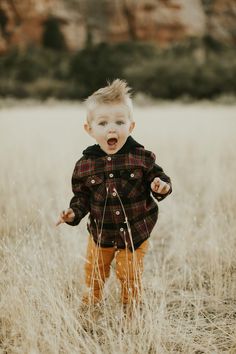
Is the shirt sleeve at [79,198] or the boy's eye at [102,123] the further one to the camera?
the shirt sleeve at [79,198]

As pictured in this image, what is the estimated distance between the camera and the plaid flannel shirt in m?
2.06

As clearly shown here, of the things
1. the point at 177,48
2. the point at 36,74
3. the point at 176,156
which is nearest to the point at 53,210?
the point at 176,156

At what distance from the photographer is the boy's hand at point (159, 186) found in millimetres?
1983

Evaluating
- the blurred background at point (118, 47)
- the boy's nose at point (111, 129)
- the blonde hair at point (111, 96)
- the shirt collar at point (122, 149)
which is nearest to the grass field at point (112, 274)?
the shirt collar at point (122, 149)

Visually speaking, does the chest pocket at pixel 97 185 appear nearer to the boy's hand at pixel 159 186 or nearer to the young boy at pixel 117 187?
the young boy at pixel 117 187

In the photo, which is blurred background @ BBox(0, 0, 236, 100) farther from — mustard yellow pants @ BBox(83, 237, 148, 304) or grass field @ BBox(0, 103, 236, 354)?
mustard yellow pants @ BBox(83, 237, 148, 304)


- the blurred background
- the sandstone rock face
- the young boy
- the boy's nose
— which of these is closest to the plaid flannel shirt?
the young boy

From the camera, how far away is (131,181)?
2078 millimetres

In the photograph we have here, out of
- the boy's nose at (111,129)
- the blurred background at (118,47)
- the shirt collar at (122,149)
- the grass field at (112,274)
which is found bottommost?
the grass field at (112,274)

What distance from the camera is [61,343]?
1869 mm

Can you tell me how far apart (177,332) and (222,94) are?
23.3 meters

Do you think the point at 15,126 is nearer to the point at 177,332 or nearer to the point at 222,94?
the point at 177,332

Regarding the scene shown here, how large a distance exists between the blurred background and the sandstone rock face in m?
0.10

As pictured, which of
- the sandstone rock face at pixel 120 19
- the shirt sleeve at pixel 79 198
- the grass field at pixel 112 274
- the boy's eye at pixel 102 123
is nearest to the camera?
the grass field at pixel 112 274
